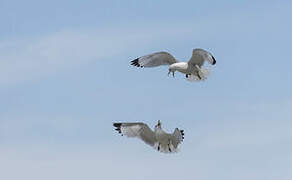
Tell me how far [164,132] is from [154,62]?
5410mm

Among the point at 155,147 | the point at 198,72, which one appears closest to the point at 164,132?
the point at 155,147

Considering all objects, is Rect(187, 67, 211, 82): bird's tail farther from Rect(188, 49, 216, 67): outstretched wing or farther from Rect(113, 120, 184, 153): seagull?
Rect(113, 120, 184, 153): seagull

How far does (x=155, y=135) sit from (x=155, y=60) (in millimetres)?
5120

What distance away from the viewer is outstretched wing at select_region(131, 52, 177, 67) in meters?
36.4

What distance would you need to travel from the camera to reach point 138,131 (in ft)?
108

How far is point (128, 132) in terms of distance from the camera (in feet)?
108

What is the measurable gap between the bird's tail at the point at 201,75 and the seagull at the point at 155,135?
2.80m

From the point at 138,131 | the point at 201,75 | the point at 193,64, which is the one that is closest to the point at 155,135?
the point at 138,131

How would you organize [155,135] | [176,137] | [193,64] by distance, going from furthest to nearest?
[193,64], [155,135], [176,137]

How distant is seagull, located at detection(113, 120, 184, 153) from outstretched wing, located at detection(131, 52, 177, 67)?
4.13 metres

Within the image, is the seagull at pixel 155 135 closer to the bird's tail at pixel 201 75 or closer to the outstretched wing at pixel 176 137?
the outstretched wing at pixel 176 137

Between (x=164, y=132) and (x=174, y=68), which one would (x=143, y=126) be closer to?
(x=164, y=132)

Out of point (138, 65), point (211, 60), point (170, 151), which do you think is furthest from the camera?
point (138, 65)

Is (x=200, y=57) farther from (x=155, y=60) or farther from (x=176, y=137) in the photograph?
(x=176, y=137)
